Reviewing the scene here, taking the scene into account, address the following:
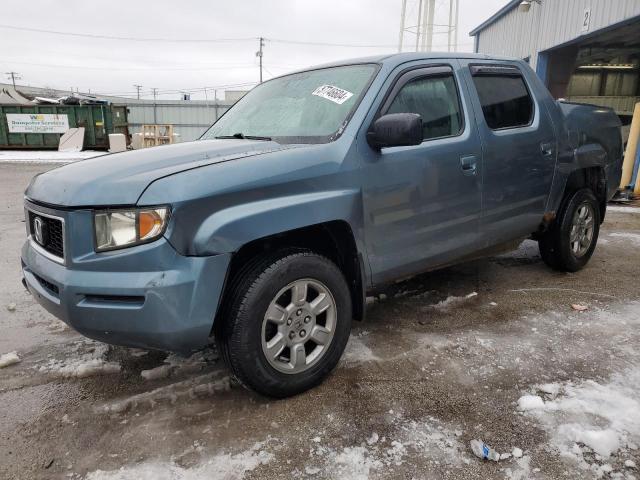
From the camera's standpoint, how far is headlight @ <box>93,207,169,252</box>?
2.09 metres

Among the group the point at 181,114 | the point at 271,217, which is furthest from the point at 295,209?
the point at 181,114

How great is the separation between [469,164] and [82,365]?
2.74m

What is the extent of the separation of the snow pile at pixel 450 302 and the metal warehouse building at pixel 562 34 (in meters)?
7.59

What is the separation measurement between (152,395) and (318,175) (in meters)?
1.48

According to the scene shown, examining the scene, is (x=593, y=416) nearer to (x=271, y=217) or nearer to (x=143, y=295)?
(x=271, y=217)

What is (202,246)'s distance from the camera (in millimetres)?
2111

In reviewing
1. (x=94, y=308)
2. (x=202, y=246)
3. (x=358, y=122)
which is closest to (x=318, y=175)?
(x=358, y=122)

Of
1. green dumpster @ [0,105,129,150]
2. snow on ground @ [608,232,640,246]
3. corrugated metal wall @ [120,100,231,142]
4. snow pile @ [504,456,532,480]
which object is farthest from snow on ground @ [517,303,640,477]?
corrugated metal wall @ [120,100,231,142]

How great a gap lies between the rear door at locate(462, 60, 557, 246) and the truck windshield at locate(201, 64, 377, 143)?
965 millimetres

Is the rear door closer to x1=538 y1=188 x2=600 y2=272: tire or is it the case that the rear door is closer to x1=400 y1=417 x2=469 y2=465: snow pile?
x1=538 y1=188 x2=600 y2=272: tire

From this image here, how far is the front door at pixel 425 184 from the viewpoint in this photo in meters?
2.78

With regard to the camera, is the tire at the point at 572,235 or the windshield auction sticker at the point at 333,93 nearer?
the windshield auction sticker at the point at 333,93

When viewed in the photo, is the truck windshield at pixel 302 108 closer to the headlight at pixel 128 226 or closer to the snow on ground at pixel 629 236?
the headlight at pixel 128 226

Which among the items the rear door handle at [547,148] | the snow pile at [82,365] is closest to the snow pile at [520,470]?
the snow pile at [82,365]
